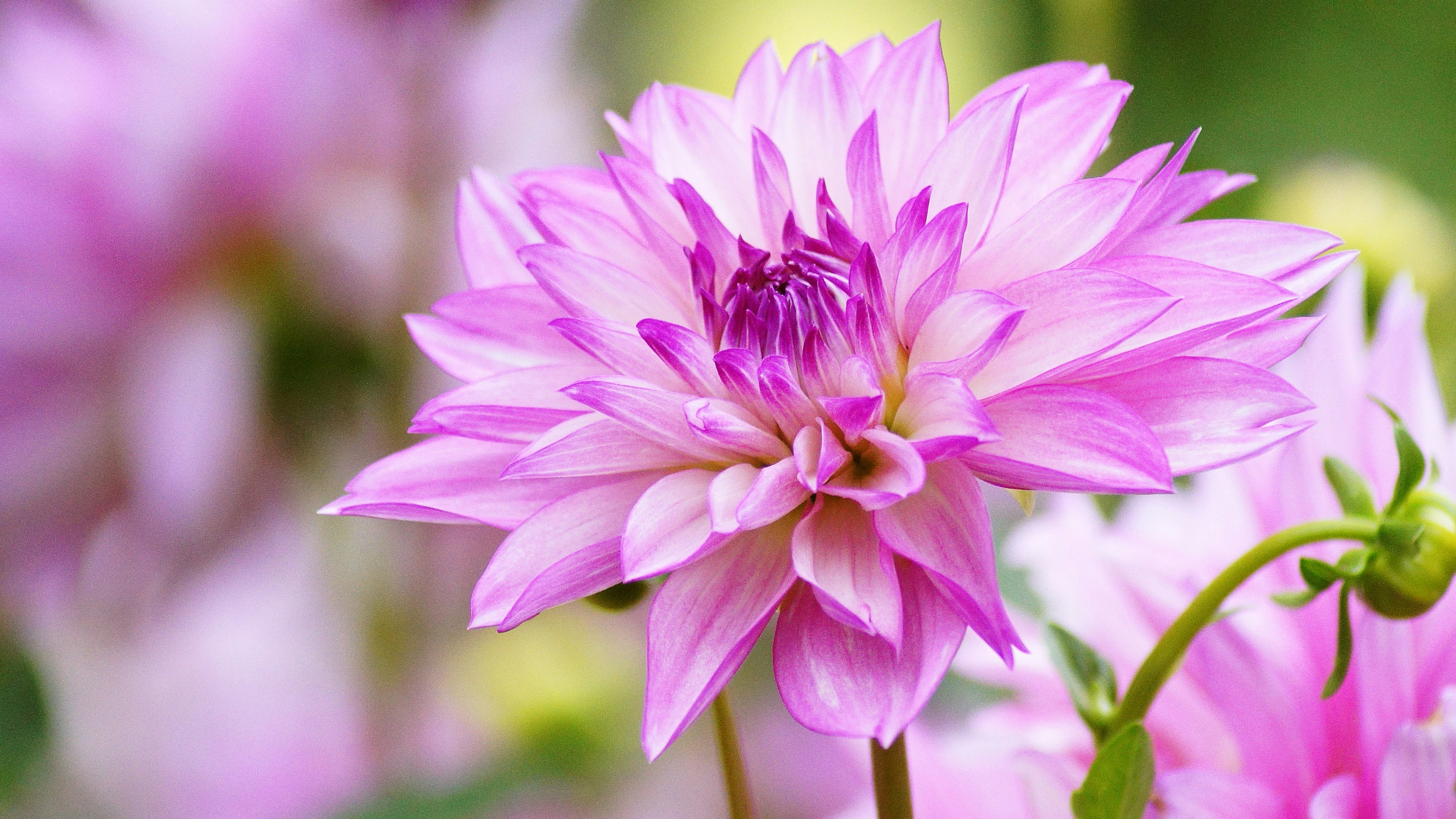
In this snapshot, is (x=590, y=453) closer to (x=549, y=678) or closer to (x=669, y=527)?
(x=669, y=527)

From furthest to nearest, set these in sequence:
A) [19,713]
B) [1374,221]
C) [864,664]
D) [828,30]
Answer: [828,30] → [1374,221] → [19,713] → [864,664]

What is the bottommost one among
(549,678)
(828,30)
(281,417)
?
(549,678)

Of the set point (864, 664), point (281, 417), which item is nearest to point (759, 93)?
point (864, 664)

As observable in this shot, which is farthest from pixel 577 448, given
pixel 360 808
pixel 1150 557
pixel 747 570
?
pixel 360 808

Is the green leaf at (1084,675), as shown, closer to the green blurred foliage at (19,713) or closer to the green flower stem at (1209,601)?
the green flower stem at (1209,601)

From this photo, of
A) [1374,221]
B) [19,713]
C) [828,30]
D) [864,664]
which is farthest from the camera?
[828,30]

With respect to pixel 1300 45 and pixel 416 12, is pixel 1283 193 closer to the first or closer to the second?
pixel 416 12
